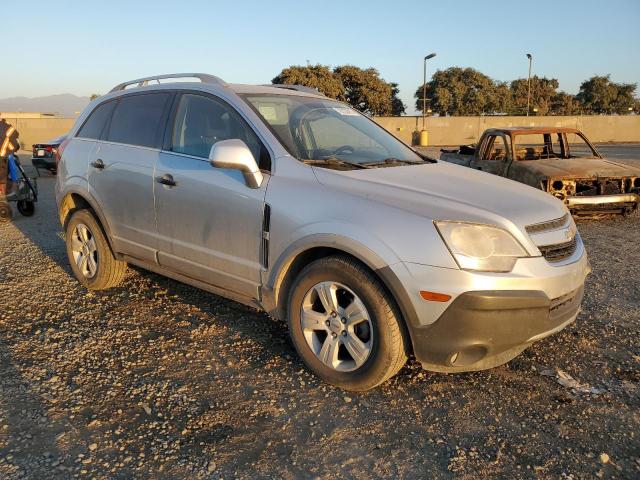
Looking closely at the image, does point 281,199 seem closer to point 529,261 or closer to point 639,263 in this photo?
point 529,261

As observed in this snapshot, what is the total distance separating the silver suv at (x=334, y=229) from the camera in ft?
9.05

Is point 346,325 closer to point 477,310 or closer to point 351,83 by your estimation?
point 477,310

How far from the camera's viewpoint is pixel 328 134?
3.96 meters

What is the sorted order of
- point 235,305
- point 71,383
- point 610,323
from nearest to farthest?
point 71,383, point 610,323, point 235,305

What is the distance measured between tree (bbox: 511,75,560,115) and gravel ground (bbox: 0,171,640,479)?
242 feet

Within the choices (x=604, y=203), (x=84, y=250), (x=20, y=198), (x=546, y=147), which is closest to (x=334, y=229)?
(x=84, y=250)

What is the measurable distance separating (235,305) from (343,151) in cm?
169

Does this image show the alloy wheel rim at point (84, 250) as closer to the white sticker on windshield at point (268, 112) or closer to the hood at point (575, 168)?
the white sticker on windshield at point (268, 112)

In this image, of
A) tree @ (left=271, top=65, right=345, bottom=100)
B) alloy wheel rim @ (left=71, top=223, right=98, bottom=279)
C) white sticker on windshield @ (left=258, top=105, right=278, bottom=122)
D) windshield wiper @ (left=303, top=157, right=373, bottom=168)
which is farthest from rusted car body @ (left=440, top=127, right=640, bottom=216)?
tree @ (left=271, top=65, right=345, bottom=100)

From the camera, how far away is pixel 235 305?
4.59 m

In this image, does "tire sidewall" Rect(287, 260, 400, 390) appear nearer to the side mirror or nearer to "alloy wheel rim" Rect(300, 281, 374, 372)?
"alloy wheel rim" Rect(300, 281, 374, 372)

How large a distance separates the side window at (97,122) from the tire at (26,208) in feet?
16.2

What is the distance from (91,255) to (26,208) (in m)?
5.21

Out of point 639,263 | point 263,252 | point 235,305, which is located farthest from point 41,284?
point 639,263
